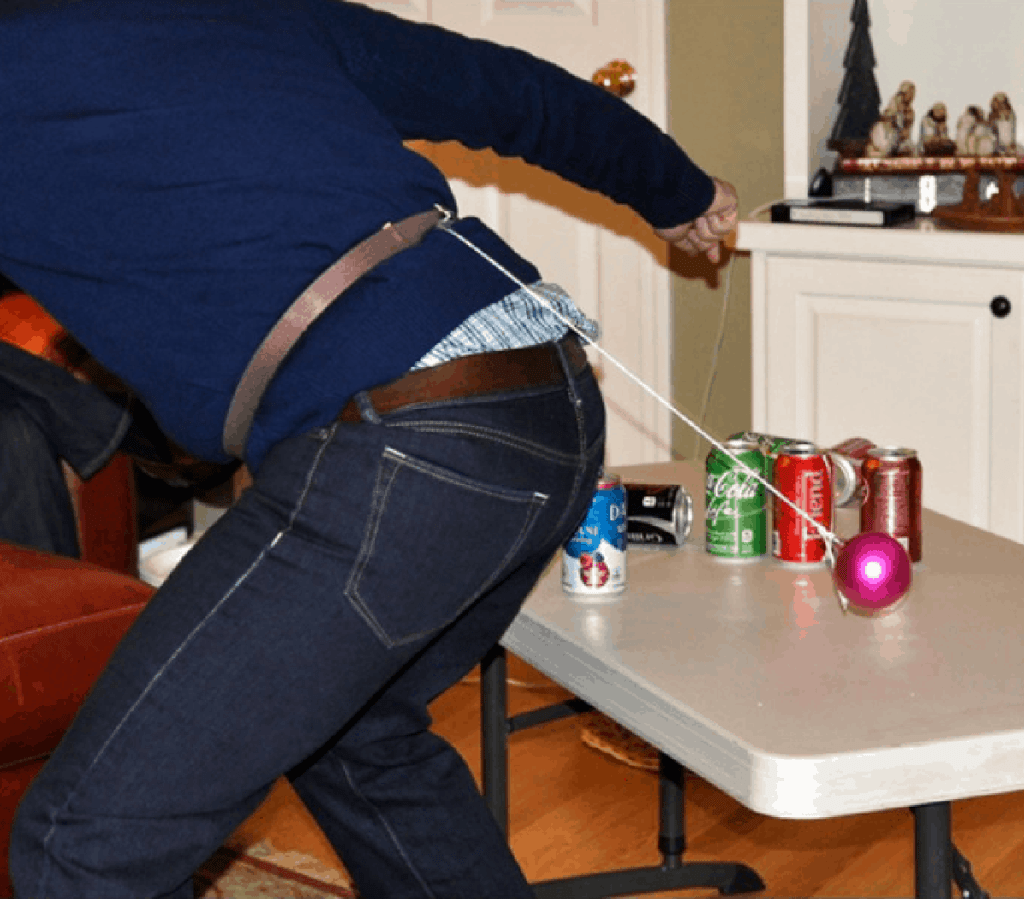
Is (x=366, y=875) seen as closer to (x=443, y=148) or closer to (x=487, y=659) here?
(x=487, y=659)

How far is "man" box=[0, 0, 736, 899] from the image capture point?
4.03ft

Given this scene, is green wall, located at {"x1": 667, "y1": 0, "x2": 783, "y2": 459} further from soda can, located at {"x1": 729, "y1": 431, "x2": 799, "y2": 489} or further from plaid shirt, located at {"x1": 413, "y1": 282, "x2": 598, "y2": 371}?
plaid shirt, located at {"x1": 413, "y1": 282, "x2": 598, "y2": 371}

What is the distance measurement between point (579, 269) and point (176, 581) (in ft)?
7.02

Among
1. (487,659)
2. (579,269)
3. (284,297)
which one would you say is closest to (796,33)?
(579,269)

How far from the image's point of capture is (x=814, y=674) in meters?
1.40

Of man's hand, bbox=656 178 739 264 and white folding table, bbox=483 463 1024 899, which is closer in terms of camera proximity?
white folding table, bbox=483 463 1024 899

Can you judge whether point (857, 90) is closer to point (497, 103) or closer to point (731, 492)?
point (731, 492)

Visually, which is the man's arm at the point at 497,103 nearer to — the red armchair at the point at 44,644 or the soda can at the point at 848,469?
the soda can at the point at 848,469

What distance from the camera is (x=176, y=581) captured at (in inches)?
50.1

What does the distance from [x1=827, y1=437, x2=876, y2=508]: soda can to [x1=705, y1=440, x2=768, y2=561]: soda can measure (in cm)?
13

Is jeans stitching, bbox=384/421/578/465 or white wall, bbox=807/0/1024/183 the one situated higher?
white wall, bbox=807/0/1024/183

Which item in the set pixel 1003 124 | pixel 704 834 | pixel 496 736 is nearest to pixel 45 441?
pixel 496 736

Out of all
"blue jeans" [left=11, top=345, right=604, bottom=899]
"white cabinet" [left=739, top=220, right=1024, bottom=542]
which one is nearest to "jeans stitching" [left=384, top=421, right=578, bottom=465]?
"blue jeans" [left=11, top=345, right=604, bottom=899]

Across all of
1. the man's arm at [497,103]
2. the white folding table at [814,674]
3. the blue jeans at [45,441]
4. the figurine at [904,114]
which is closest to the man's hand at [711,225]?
the man's arm at [497,103]
